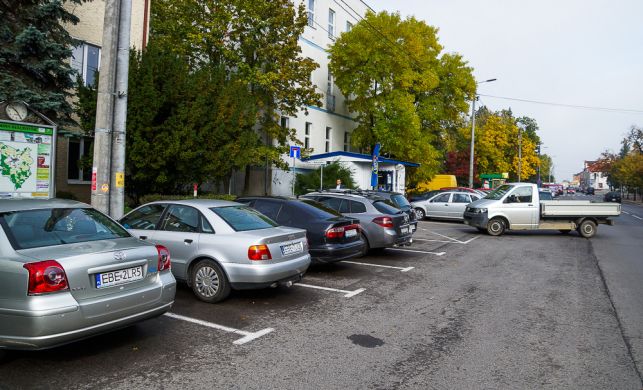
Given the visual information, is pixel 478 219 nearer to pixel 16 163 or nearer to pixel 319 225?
pixel 319 225

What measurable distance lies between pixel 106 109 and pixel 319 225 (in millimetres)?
4379

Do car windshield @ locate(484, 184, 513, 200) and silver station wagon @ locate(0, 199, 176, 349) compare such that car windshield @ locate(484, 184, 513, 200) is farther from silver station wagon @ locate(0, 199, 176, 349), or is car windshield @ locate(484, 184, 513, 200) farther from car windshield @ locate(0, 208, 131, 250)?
car windshield @ locate(0, 208, 131, 250)

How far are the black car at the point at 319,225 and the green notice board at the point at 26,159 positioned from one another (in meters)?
3.99

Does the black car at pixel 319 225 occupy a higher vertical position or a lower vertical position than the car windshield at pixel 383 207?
lower

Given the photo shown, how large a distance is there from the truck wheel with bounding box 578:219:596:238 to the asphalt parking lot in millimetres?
9300

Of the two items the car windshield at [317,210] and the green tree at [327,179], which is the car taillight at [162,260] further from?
the green tree at [327,179]

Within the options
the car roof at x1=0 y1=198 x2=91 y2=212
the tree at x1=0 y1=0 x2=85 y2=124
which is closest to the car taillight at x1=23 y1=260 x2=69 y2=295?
the car roof at x1=0 y1=198 x2=91 y2=212

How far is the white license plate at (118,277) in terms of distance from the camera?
4.36 metres

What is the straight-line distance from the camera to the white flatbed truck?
1692cm

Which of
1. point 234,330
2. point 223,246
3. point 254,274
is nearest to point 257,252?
point 254,274

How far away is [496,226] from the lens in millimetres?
17297

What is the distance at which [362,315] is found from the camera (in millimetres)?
6309

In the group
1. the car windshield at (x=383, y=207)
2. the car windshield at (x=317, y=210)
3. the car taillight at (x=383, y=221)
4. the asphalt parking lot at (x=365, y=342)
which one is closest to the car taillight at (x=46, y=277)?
the asphalt parking lot at (x=365, y=342)

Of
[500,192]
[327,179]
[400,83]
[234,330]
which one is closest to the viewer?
[234,330]
